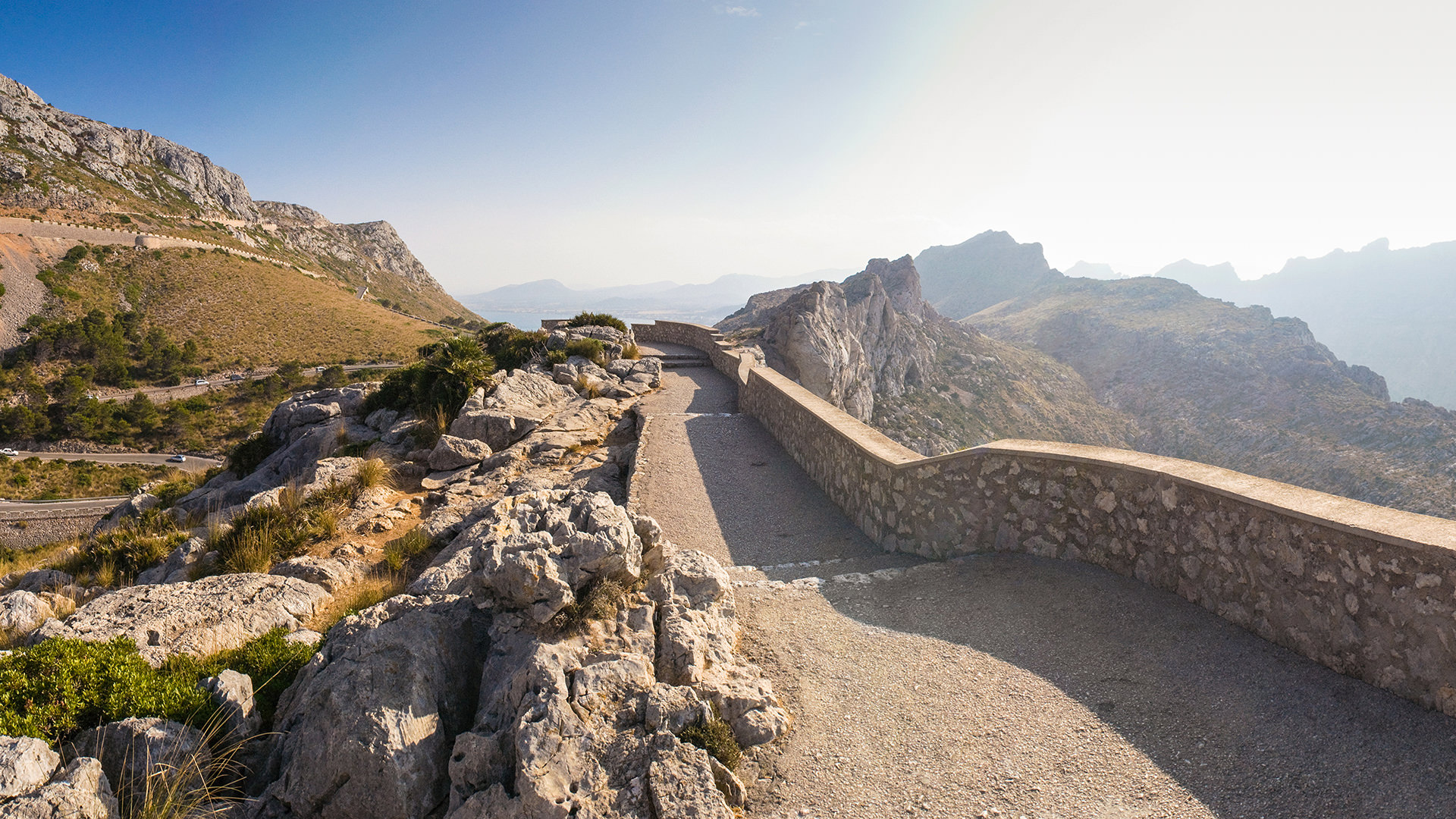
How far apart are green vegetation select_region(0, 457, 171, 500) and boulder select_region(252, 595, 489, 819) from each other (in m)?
51.8

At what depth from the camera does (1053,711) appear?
3.54m

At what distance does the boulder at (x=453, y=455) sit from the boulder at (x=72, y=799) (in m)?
7.61

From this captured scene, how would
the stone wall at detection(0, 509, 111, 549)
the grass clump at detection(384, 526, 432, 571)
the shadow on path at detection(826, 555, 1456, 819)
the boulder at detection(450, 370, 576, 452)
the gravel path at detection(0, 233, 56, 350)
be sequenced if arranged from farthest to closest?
the gravel path at detection(0, 233, 56, 350) → the stone wall at detection(0, 509, 111, 549) → the boulder at detection(450, 370, 576, 452) → the grass clump at detection(384, 526, 432, 571) → the shadow on path at detection(826, 555, 1456, 819)

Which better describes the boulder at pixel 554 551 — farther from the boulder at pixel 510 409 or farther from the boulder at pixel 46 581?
the boulder at pixel 46 581

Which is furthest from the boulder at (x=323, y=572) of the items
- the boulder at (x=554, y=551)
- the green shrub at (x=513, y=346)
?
the green shrub at (x=513, y=346)

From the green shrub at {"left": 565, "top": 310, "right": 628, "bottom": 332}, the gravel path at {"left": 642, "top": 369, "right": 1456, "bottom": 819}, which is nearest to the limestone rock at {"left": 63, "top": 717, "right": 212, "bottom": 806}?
the gravel path at {"left": 642, "top": 369, "right": 1456, "bottom": 819}

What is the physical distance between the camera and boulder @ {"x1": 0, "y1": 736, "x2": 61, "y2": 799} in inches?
98.3

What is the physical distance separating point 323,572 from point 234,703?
3.06 m

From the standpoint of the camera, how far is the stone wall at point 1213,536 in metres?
3.12

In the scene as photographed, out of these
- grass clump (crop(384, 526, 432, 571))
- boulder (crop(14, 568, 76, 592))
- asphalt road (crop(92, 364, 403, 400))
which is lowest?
asphalt road (crop(92, 364, 403, 400))

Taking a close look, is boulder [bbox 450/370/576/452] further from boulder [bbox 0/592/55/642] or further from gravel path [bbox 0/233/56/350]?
gravel path [bbox 0/233/56/350]

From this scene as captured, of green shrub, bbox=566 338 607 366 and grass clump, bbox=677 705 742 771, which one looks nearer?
grass clump, bbox=677 705 742 771

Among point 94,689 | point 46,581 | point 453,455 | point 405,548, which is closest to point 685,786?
point 94,689

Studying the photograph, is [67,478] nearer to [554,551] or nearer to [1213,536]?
[554,551]
